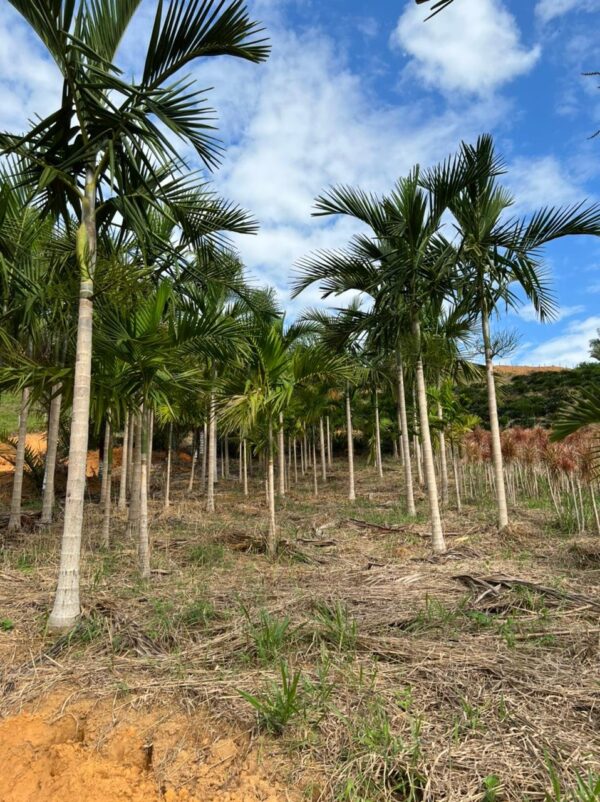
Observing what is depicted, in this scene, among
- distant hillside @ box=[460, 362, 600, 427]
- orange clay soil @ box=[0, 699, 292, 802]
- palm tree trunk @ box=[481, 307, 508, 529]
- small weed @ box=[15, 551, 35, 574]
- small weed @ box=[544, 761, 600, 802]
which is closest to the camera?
small weed @ box=[544, 761, 600, 802]

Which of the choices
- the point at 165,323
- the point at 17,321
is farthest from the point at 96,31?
the point at 17,321

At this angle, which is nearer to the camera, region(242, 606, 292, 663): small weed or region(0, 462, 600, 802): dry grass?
region(0, 462, 600, 802): dry grass

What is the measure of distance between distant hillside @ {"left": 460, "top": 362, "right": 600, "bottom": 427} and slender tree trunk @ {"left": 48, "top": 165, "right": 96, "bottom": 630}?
23149 mm

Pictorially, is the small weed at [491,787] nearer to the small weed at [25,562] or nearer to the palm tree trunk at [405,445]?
the small weed at [25,562]

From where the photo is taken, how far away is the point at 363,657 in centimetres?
302

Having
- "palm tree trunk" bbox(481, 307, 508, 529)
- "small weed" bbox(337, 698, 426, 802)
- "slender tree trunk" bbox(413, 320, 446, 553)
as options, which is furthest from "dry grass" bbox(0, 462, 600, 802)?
"palm tree trunk" bbox(481, 307, 508, 529)

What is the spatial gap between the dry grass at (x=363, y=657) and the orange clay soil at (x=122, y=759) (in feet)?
0.42

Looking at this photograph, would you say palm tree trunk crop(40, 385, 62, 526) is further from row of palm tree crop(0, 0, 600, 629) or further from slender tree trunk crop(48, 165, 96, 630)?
slender tree trunk crop(48, 165, 96, 630)

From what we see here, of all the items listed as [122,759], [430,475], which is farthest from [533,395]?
[122,759]

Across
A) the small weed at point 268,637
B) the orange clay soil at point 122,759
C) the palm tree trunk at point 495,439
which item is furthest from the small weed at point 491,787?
the palm tree trunk at point 495,439

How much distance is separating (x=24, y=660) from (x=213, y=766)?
177 centimetres

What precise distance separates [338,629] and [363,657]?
31 centimetres

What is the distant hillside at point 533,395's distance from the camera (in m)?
25.7

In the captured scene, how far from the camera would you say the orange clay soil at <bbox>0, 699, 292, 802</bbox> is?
1991mm
